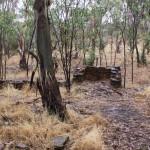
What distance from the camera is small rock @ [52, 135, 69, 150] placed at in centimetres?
750

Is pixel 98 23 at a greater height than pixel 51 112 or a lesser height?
greater

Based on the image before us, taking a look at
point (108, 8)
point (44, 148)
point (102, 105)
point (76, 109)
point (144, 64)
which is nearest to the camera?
point (44, 148)

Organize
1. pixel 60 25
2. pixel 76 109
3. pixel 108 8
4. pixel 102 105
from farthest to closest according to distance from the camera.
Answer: pixel 108 8
pixel 60 25
pixel 102 105
pixel 76 109

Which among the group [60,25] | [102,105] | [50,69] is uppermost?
[60,25]

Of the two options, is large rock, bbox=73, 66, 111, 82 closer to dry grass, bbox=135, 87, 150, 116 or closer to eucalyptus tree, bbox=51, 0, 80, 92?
eucalyptus tree, bbox=51, 0, 80, 92

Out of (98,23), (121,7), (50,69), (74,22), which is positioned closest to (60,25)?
(74,22)

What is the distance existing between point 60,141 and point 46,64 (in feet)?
8.18

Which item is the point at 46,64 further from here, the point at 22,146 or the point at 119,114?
the point at 119,114

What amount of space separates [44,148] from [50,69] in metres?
2.63

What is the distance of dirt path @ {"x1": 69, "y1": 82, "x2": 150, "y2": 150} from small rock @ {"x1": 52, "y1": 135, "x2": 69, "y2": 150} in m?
0.90

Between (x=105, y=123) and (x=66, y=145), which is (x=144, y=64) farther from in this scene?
(x=66, y=145)

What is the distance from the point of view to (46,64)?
955 cm

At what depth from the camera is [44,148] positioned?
7.45 meters

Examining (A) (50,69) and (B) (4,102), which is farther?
(B) (4,102)
